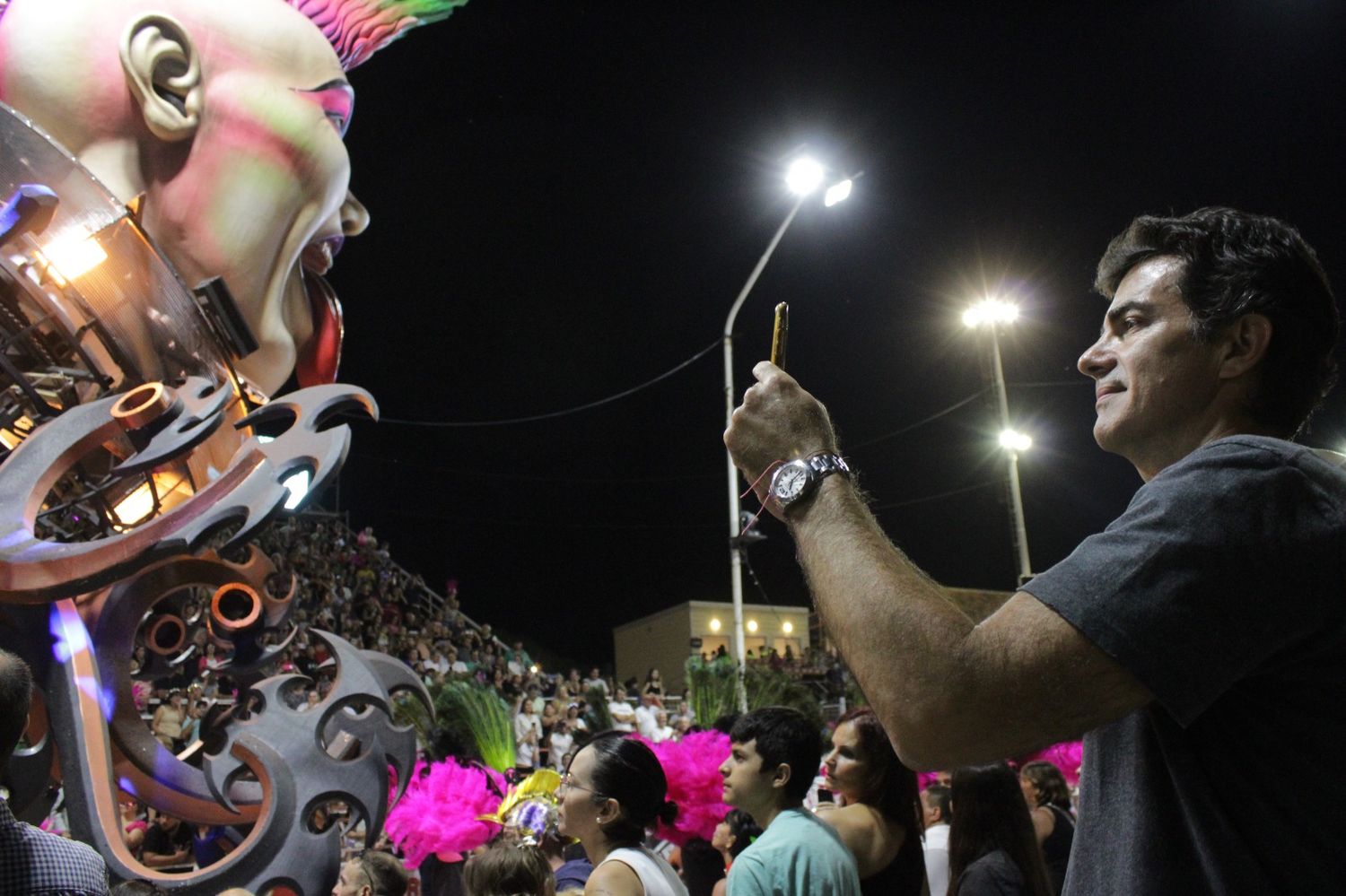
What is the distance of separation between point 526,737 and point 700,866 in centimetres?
891

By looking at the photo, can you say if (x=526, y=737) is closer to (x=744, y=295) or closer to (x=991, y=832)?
(x=744, y=295)

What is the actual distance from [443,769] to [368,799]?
29.5 inches

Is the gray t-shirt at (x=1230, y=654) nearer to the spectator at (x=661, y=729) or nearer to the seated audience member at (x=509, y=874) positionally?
the seated audience member at (x=509, y=874)

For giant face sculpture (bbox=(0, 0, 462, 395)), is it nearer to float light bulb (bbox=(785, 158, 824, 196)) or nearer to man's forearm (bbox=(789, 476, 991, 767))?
float light bulb (bbox=(785, 158, 824, 196))

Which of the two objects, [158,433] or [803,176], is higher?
[803,176]

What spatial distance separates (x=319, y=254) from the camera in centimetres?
991

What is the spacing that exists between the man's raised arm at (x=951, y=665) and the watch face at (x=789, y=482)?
0.40ft

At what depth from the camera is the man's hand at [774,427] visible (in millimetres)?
1649

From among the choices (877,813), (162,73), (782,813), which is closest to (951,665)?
(782,813)

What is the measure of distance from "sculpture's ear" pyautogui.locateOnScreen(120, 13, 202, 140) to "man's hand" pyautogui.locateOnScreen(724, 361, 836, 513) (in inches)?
327

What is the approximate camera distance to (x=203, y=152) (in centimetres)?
857

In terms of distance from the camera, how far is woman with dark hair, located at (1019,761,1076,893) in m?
5.42

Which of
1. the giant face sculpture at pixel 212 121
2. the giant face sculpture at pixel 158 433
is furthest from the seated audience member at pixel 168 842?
the giant face sculpture at pixel 212 121

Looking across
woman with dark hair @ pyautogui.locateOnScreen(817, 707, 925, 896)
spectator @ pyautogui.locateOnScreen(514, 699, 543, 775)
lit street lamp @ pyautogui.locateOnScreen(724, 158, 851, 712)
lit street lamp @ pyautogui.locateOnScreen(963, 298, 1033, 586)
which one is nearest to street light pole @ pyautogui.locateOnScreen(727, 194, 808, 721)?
lit street lamp @ pyautogui.locateOnScreen(724, 158, 851, 712)
